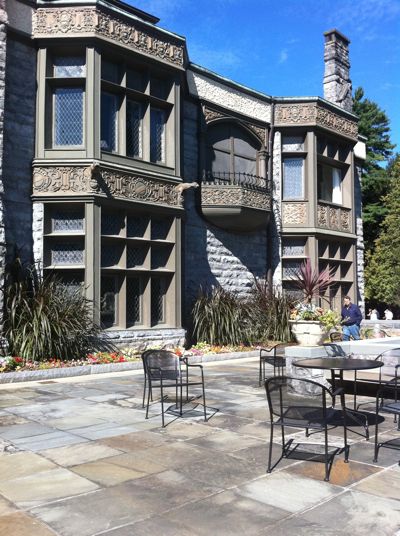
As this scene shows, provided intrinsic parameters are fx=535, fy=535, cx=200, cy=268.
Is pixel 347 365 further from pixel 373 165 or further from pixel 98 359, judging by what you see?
pixel 373 165

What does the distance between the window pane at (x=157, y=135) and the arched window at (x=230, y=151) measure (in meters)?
2.15

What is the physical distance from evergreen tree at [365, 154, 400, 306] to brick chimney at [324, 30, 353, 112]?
45.5ft

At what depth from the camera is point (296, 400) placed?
725 centimetres

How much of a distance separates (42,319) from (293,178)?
11004 mm

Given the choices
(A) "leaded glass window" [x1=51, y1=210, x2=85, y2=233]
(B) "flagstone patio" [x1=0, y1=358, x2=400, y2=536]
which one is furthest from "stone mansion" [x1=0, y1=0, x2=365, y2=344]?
(B) "flagstone patio" [x1=0, y1=358, x2=400, y2=536]

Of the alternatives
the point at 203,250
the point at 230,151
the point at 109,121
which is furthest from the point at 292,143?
the point at 109,121

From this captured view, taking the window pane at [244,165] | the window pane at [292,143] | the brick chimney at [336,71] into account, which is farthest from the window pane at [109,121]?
the brick chimney at [336,71]

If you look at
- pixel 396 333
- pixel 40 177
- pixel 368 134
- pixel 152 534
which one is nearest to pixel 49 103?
pixel 40 177

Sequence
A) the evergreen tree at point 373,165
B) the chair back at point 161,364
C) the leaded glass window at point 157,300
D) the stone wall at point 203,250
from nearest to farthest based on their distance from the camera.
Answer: the chair back at point 161,364 → the leaded glass window at point 157,300 → the stone wall at point 203,250 → the evergreen tree at point 373,165

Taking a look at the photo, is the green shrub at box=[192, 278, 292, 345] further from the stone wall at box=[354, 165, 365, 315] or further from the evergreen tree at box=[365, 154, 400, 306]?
the evergreen tree at box=[365, 154, 400, 306]

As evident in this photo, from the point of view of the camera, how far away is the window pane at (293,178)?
18.6 metres

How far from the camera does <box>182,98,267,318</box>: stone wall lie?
15297 mm

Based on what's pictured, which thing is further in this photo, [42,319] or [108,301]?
[108,301]

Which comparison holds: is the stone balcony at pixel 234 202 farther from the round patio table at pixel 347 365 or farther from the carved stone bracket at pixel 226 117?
the round patio table at pixel 347 365
